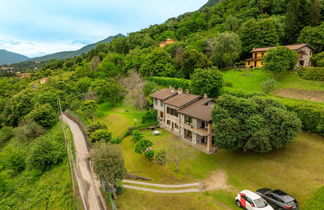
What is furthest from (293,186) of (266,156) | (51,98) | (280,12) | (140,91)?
(280,12)

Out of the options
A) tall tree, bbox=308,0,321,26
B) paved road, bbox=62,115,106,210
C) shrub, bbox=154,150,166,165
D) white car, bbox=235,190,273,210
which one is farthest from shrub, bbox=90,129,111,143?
tall tree, bbox=308,0,321,26

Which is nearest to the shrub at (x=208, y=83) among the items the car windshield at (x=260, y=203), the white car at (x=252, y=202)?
the white car at (x=252, y=202)

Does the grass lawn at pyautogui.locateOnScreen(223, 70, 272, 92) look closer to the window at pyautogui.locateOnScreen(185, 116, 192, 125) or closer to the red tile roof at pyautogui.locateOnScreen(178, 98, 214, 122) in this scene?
the red tile roof at pyautogui.locateOnScreen(178, 98, 214, 122)

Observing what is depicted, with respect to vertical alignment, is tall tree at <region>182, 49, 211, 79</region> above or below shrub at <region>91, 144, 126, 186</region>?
above

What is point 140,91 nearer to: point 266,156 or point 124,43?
point 266,156

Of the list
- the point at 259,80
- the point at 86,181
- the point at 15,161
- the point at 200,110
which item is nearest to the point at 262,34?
the point at 259,80

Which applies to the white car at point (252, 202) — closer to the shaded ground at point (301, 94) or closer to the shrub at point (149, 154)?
the shrub at point (149, 154)
